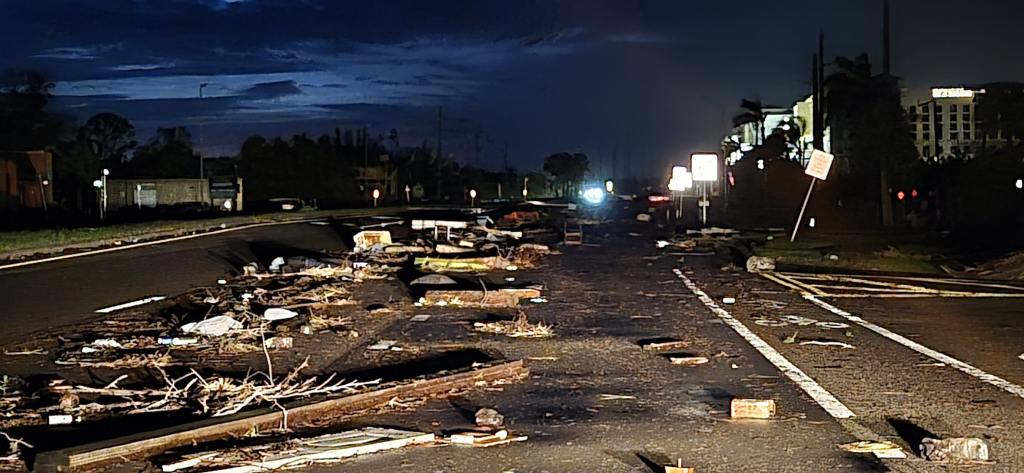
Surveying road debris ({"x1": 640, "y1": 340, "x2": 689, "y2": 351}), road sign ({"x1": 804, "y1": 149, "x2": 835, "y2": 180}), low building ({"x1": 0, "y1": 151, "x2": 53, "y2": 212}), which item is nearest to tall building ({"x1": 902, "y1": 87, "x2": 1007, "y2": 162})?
road sign ({"x1": 804, "y1": 149, "x2": 835, "y2": 180})

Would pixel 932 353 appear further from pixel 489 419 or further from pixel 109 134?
pixel 109 134

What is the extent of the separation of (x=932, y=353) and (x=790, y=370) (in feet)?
7.14

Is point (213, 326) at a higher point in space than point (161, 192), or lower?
lower

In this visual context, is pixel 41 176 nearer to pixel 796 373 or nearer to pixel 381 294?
pixel 381 294

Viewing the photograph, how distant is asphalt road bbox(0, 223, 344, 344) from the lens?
1741 cm

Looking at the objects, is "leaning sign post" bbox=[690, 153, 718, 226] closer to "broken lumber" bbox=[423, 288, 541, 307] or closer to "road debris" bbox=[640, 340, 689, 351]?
"broken lumber" bbox=[423, 288, 541, 307]

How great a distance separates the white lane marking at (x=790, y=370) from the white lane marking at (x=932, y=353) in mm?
1596

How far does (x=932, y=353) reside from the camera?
42.3ft

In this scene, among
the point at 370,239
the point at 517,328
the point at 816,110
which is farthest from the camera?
the point at 816,110

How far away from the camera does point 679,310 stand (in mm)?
17594

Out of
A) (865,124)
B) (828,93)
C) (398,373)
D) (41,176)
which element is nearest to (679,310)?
(398,373)

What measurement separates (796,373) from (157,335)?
777 centimetres

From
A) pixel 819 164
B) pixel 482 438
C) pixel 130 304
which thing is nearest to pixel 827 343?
pixel 482 438

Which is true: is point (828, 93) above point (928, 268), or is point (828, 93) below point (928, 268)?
above
